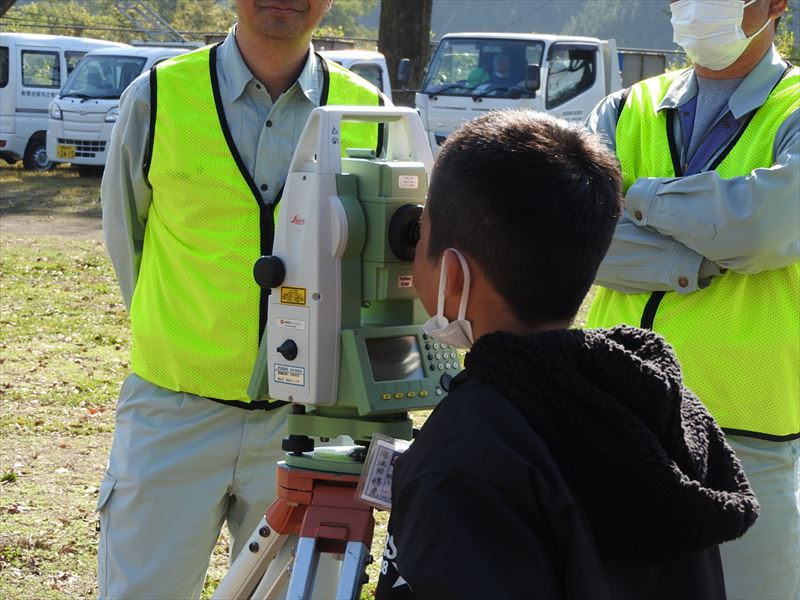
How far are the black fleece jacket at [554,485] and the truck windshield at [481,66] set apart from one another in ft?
52.5

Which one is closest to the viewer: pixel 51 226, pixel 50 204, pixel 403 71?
pixel 51 226

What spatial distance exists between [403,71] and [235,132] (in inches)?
539

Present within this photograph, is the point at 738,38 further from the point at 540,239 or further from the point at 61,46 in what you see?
the point at 61,46

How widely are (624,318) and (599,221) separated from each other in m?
1.38

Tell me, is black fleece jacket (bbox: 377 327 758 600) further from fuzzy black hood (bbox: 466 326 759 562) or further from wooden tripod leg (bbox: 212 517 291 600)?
wooden tripod leg (bbox: 212 517 291 600)

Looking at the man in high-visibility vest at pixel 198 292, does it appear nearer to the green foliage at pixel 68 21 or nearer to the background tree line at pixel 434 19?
the background tree line at pixel 434 19

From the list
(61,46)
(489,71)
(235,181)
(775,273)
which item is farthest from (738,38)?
(61,46)

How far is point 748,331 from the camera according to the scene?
9.33 ft

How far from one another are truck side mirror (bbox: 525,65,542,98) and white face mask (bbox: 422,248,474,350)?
1567 centimetres

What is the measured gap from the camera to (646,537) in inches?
63.5

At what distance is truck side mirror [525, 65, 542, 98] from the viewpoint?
17.1 meters

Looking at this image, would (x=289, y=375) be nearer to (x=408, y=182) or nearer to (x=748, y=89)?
(x=408, y=182)

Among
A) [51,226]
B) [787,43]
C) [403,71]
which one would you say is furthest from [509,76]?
[787,43]

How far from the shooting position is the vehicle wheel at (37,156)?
19272 millimetres
